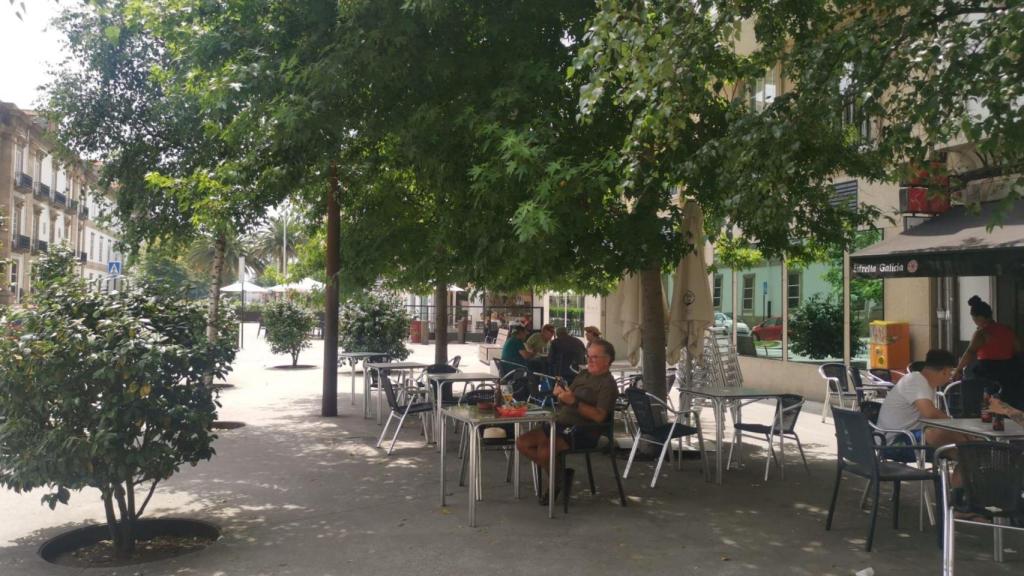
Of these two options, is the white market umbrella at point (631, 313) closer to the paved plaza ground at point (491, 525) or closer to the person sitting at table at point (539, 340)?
the paved plaza ground at point (491, 525)

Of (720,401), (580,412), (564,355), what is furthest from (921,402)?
(564,355)

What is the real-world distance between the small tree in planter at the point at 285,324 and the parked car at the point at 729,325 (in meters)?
10.9

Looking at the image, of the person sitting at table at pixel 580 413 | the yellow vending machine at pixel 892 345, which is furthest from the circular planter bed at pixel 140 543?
the yellow vending machine at pixel 892 345

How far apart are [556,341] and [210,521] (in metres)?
6.98

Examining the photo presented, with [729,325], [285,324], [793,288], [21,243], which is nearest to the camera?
[793,288]

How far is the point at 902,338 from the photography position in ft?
44.5

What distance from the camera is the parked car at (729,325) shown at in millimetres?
18281

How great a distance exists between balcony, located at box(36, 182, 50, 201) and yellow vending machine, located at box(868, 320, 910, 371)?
50.7 metres

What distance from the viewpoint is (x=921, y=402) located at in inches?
251

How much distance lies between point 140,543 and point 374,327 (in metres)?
11.6

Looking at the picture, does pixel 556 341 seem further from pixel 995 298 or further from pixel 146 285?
pixel 146 285

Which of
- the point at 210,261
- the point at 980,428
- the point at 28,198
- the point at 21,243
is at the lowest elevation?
the point at 980,428

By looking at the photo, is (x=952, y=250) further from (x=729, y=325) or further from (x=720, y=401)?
(x=729, y=325)

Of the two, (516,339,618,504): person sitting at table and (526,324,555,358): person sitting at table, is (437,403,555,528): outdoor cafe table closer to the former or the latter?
(516,339,618,504): person sitting at table
